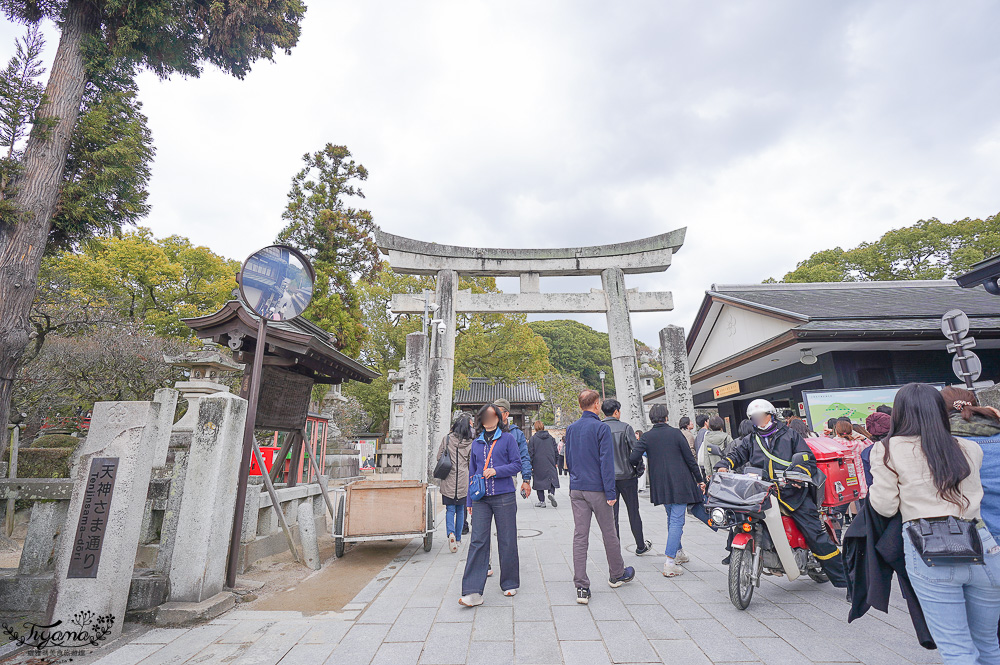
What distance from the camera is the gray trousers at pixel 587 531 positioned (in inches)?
163

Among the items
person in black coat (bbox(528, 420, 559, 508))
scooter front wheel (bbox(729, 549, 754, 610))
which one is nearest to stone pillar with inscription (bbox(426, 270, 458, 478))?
person in black coat (bbox(528, 420, 559, 508))

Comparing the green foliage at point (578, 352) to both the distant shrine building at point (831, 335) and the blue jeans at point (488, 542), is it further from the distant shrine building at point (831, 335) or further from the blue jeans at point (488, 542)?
the blue jeans at point (488, 542)

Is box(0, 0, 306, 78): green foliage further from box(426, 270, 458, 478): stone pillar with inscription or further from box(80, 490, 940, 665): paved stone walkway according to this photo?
box(80, 490, 940, 665): paved stone walkway

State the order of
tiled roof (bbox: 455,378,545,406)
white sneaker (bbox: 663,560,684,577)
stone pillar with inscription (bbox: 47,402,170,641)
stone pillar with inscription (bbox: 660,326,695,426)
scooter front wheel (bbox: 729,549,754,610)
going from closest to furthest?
stone pillar with inscription (bbox: 47,402,170,641)
scooter front wheel (bbox: 729,549,754,610)
white sneaker (bbox: 663,560,684,577)
stone pillar with inscription (bbox: 660,326,695,426)
tiled roof (bbox: 455,378,545,406)

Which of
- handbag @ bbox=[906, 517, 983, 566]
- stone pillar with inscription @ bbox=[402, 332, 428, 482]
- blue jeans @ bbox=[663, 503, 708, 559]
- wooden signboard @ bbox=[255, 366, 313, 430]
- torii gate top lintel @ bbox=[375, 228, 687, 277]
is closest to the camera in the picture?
handbag @ bbox=[906, 517, 983, 566]

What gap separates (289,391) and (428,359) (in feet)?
16.6

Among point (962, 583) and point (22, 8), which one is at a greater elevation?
point (22, 8)

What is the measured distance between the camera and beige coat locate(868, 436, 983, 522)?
213 cm

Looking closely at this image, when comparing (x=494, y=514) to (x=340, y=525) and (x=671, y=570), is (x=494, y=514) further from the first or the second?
(x=340, y=525)

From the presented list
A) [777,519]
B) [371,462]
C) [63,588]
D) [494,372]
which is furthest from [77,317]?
[777,519]

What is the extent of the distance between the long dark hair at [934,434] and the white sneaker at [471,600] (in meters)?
3.23

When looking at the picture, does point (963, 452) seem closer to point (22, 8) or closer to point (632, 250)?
point (632, 250)

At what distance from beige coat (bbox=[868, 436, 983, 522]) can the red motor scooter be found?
153 centimetres

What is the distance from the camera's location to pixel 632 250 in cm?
1194
